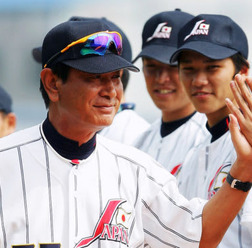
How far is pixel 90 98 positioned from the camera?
2762 millimetres

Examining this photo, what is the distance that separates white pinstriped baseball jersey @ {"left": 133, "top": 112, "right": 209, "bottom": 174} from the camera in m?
4.49

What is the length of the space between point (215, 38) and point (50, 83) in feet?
4.44

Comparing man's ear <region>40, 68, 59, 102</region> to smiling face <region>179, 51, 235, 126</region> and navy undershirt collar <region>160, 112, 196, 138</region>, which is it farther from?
navy undershirt collar <region>160, 112, 196, 138</region>

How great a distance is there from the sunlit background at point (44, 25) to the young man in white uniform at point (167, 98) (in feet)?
15.7

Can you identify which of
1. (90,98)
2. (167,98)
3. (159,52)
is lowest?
(167,98)

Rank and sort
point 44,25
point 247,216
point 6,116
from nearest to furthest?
1. point 247,216
2. point 6,116
3. point 44,25

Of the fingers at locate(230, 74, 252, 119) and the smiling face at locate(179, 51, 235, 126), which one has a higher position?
the fingers at locate(230, 74, 252, 119)

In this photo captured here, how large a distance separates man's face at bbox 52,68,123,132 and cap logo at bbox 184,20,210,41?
1276 mm

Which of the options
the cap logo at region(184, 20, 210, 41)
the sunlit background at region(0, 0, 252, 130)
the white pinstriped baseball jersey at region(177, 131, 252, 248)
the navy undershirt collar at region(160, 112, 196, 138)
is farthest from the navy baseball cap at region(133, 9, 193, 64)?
the sunlit background at region(0, 0, 252, 130)

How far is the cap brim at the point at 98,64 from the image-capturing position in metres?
2.71

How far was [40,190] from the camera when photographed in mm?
2725

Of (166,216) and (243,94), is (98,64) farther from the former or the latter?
(166,216)

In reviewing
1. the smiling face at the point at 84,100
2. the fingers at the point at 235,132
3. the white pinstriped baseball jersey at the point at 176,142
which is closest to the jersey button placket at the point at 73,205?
the smiling face at the point at 84,100

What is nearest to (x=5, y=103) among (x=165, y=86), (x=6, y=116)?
(x=6, y=116)
